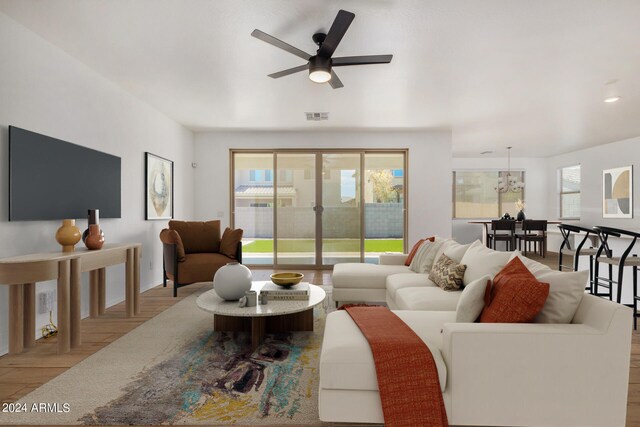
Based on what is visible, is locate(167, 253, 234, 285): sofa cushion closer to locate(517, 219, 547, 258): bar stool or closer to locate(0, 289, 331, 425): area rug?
locate(0, 289, 331, 425): area rug

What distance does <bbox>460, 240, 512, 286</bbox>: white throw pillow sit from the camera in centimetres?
255

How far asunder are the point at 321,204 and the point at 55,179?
162 inches

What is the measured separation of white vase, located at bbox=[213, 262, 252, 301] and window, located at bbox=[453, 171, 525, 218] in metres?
7.84

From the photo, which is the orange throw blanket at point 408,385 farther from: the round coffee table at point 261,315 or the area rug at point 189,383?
the round coffee table at point 261,315

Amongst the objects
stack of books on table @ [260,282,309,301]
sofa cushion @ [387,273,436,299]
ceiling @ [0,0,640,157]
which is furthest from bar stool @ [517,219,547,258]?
stack of books on table @ [260,282,309,301]

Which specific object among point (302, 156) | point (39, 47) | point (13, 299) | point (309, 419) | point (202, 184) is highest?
point (39, 47)

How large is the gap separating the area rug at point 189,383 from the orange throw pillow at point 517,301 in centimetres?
108

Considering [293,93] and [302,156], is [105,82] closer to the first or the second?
[293,93]

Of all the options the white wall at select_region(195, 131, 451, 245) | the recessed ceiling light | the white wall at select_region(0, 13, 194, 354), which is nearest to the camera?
the white wall at select_region(0, 13, 194, 354)

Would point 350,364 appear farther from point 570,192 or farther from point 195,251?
point 570,192

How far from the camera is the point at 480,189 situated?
9602 millimetres

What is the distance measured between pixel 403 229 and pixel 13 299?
5.46 m

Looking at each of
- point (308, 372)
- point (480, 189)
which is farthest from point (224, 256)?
point (480, 189)

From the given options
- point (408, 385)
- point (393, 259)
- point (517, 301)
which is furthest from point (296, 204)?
point (408, 385)
